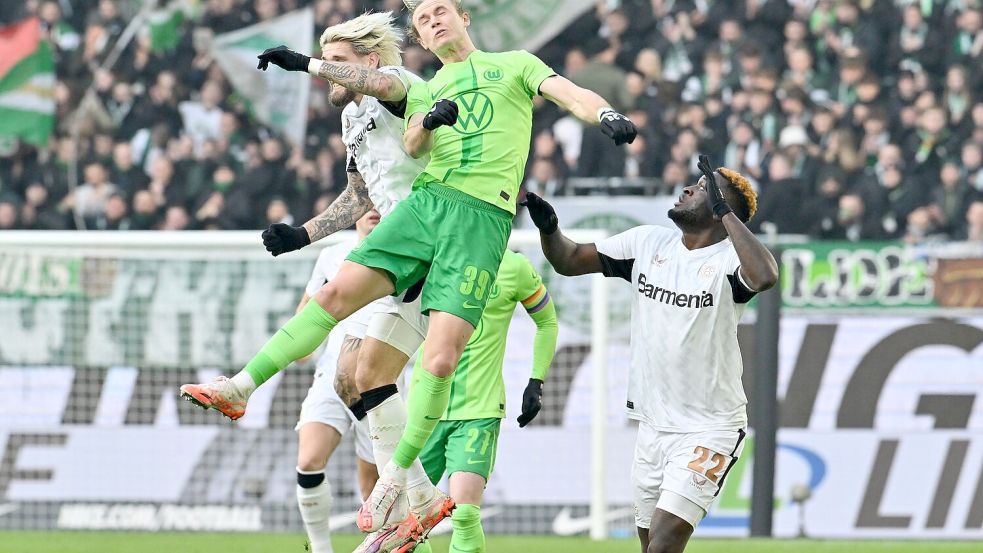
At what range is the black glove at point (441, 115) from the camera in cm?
614

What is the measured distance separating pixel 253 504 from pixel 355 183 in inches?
196

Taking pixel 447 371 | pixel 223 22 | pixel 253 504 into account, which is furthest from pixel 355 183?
pixel 223 22

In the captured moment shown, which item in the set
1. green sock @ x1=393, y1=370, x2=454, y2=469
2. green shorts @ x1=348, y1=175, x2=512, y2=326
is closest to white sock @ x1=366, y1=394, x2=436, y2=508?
green sock @ x1=393, y1=370, x2=454, y2=469

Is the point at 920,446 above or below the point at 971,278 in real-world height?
below

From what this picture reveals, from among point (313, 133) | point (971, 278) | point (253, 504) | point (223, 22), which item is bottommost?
point (253, 504)

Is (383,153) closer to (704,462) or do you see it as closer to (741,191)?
(741,191)

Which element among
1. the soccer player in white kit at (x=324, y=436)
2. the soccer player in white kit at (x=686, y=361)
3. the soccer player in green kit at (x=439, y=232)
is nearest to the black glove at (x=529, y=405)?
the soccer player in white kit at (x=686, y=361)

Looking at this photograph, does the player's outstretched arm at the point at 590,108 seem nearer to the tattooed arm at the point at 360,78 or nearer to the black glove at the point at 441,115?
the black glove at the point at 441,115

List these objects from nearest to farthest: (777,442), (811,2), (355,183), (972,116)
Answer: (355,183) < (777,442) < (972,116) < (811,2)

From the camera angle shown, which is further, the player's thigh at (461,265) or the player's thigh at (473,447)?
the player's thigh at (473,447)

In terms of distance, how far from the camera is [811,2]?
1581 centimetres

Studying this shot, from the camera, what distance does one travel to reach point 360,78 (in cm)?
647

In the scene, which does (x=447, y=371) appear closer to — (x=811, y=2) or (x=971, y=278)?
(x=971, y=278)

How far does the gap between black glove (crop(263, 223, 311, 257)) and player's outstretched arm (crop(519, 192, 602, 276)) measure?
1.11 metres
